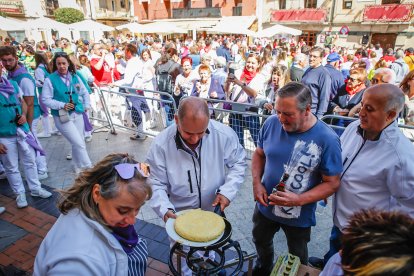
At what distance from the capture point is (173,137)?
7.78 feet

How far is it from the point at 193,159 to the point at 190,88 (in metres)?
3.87

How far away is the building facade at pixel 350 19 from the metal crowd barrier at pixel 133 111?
71.7 feet

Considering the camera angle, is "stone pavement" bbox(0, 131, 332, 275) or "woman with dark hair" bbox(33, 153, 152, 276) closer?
"woman with dark hair" bbox(33, 153, 152, 276)

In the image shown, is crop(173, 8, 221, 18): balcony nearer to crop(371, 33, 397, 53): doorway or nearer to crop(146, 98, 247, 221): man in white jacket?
crop(371, 33, 397, 53): doorway

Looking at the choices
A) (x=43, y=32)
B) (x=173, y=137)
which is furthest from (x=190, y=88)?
(x=43, y=32)

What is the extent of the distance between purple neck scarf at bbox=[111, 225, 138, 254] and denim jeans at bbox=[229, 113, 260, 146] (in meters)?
3.58

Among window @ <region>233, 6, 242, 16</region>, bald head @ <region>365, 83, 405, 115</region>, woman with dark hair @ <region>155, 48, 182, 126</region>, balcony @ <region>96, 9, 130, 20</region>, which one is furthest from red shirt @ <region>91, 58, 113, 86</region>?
balcony @ <region>96, 9, 130, 20</region>

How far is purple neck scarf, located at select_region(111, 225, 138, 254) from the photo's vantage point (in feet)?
5.30

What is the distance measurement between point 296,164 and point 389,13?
32.5 m

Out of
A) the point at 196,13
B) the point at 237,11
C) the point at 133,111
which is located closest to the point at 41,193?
the point at 133,111

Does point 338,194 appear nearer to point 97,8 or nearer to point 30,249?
point 30,249

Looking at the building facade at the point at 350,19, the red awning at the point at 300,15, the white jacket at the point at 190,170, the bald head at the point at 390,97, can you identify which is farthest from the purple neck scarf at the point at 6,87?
the red awning at the point at 300,15

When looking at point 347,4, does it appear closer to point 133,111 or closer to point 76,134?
point 133,111

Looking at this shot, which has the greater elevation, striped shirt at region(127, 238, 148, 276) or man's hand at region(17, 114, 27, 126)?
man's hand at region(17, 114, 27, 126)
